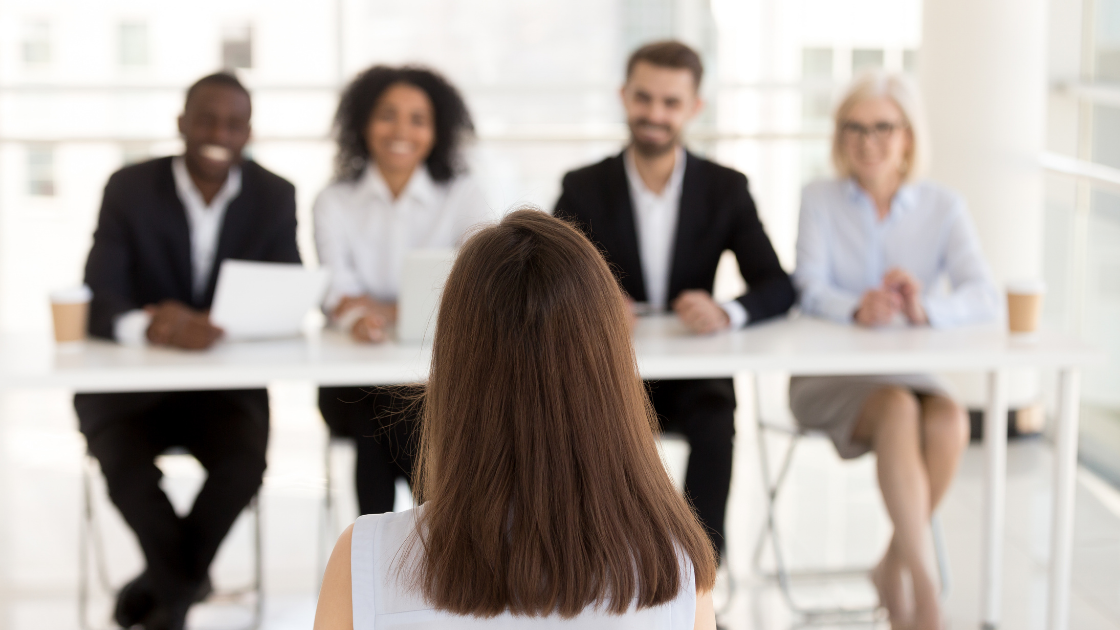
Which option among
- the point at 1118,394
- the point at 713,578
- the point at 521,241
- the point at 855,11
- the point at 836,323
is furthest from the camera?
the point at 855,11

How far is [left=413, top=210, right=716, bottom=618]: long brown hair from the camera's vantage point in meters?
0.90

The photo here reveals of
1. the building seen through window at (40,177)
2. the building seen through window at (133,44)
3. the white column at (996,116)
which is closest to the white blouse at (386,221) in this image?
the white column at (996,116)

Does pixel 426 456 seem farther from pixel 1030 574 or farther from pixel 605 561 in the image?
pixel 1030 574

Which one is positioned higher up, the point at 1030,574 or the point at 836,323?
the point at 836,323

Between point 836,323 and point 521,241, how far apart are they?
1.64 meters

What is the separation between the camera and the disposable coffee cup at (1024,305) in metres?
2.21

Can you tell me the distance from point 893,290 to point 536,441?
1.64 metres

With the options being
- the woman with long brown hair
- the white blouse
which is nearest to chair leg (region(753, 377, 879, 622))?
the white blouse

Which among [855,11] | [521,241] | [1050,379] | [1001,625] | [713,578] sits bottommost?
[1001,625]

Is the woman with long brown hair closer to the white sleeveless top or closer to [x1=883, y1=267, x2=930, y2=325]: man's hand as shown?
the white sleeveless top

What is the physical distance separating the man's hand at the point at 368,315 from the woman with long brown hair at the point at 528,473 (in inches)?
48.9

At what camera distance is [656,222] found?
8.95ft

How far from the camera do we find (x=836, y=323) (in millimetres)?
2406

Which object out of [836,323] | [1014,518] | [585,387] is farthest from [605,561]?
[1014,518]
